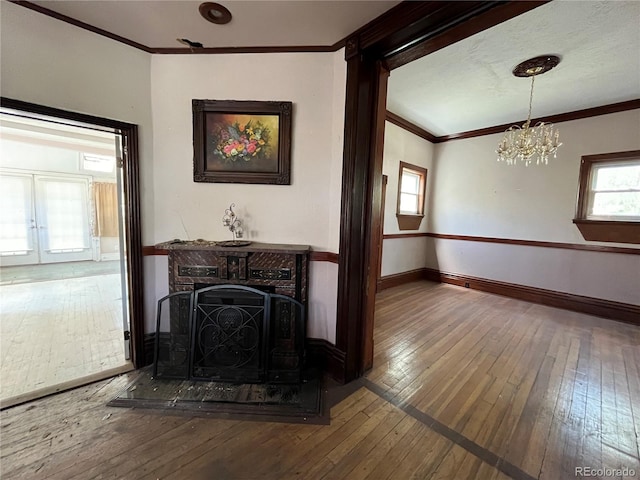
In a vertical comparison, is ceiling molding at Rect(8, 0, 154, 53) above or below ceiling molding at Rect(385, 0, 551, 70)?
above

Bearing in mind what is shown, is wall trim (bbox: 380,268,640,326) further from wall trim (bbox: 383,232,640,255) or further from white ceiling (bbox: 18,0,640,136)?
white ceiling (bbox: 18,0,640,136)

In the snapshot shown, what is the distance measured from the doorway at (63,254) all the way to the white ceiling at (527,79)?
306cm

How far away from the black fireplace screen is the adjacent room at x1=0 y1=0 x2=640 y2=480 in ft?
0.05

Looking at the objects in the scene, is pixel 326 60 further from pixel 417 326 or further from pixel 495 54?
pixel 417 326

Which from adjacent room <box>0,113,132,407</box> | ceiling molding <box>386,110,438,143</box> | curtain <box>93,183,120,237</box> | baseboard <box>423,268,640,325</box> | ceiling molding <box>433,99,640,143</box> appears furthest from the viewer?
curtain <box>93,183,120,237</box>

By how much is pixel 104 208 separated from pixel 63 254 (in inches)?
55.5

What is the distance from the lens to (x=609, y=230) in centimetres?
351

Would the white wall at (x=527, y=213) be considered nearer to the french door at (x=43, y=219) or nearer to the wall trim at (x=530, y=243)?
the wall trim at (x=530, y=243)

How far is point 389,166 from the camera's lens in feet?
13.9

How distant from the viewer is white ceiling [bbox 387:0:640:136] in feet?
6.40

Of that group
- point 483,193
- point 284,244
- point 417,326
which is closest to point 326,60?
point 284,244

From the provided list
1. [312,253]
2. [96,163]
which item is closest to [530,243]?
[312,253]

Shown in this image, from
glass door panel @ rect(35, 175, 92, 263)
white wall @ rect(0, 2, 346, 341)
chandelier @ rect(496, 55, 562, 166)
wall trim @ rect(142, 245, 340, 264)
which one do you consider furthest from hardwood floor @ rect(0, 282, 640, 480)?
glass door panel @ rect(35, 175, 92, 263)
